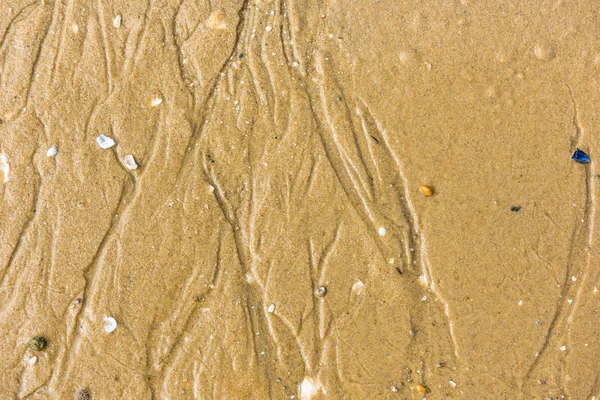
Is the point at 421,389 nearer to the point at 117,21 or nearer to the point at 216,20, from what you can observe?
the point at 216,20

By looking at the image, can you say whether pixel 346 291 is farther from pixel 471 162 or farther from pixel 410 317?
pixel 471 162

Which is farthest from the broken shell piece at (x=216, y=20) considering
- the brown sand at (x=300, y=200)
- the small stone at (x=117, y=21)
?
the small stone at (x=117, y=21)

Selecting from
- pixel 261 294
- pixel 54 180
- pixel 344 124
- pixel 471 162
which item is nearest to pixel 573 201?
pixel 471 162

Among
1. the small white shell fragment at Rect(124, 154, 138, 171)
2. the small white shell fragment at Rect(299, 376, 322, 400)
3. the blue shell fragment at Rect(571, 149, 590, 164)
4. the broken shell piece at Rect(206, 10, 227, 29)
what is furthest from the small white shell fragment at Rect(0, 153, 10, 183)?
the blue shell fragment at Rect(571, 149, 590, 164)

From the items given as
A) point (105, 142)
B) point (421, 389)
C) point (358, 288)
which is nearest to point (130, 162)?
point (105, 142)

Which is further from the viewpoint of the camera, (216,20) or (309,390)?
(216,20)

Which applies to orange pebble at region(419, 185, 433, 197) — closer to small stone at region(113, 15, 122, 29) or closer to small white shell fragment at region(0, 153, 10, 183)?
small stone at region(113, 15, 122, 29)
